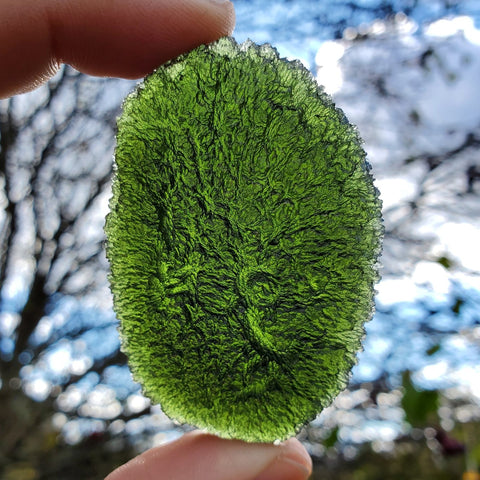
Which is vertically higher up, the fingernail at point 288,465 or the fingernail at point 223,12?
the fingernail at point 223,12

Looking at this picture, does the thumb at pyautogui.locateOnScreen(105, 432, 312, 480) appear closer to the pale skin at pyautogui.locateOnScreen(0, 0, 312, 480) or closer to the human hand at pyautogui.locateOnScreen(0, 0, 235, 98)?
the pale skin at pyautogui.locateOnScreen(0, 0, 312, 480)

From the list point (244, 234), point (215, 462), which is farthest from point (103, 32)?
point (215, 462)

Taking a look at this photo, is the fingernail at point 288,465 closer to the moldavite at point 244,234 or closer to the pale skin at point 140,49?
the pale skin at point 140,49

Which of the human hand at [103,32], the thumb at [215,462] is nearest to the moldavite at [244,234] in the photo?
the thumb at [215,462]

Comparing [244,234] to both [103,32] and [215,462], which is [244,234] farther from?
[103,32]

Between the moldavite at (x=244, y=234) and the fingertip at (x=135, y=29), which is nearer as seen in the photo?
the moldavite at (x=244, y=234)


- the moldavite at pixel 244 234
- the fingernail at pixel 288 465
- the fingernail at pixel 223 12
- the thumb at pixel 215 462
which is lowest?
the fingernail at pixel 288 465

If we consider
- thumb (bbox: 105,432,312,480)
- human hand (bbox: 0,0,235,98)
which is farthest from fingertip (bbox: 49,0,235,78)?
thumb (bbox: 105,432,312,480)
